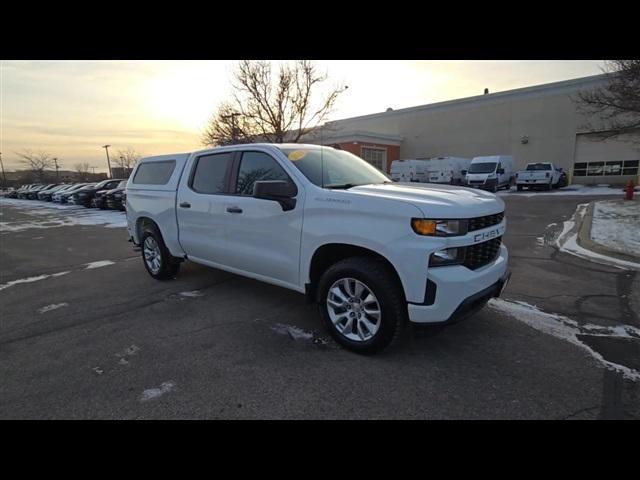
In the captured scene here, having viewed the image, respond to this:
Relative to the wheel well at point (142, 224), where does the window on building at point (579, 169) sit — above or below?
above

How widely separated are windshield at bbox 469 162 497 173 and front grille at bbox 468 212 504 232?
73.1ft

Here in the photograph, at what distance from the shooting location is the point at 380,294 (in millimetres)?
3111

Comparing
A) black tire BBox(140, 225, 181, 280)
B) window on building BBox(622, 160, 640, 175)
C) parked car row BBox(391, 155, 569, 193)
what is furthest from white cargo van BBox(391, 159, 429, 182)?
black tire BBox(140, 225, 181, 280)

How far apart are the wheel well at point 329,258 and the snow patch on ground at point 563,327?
1.88 metres

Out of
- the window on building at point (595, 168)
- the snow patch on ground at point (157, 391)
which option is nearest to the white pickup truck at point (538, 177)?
the window on building at point (595, 168)

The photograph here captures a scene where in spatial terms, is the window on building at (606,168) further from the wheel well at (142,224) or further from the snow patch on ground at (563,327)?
the wheel well at (142,224)

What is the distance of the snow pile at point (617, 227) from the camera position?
708 cm

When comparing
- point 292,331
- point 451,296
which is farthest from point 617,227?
point 292,331

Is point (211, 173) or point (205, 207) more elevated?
point (211, 173)

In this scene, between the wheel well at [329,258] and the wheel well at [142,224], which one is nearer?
the wheel well at [329,258]

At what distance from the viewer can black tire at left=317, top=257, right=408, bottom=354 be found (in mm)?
3088

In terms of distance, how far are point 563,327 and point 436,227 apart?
215cm

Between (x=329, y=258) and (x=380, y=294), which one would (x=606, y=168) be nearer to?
(x=329, y=258)
